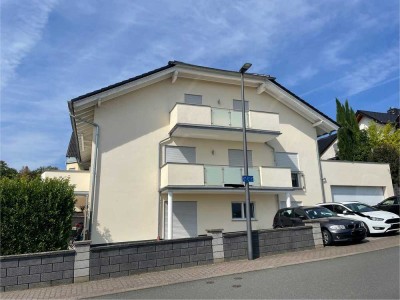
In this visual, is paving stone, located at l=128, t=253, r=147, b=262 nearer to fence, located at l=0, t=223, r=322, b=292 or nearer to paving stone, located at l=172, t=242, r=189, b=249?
fence, located at l=0, t=223, r=322, b=292

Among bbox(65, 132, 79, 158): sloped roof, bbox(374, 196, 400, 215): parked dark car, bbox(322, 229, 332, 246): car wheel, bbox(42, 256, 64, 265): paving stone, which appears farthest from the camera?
bbox(65, 132, 79, 158): sloped roof

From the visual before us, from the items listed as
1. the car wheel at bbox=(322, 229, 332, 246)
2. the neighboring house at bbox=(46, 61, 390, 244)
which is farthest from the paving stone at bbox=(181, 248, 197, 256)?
the neighboring house at bbox=(46, 61, 390, 244)

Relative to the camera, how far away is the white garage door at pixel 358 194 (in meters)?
21.8

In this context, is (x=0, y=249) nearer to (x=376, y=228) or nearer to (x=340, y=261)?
(x=340, y=261)

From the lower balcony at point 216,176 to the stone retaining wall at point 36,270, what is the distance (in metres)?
7.52

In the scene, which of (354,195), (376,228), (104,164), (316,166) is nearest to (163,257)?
(104,164)

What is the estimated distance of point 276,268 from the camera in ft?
29.9

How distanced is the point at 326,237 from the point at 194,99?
10.8m

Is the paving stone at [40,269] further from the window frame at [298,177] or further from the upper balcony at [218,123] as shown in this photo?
the window frame at [298,177]

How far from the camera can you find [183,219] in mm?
17250

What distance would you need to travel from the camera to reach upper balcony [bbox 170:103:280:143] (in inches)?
683

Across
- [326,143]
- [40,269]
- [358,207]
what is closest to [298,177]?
[358,207]

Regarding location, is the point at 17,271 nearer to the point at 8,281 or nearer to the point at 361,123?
the point at 8,281

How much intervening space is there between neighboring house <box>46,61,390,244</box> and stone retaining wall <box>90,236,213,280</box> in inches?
230
